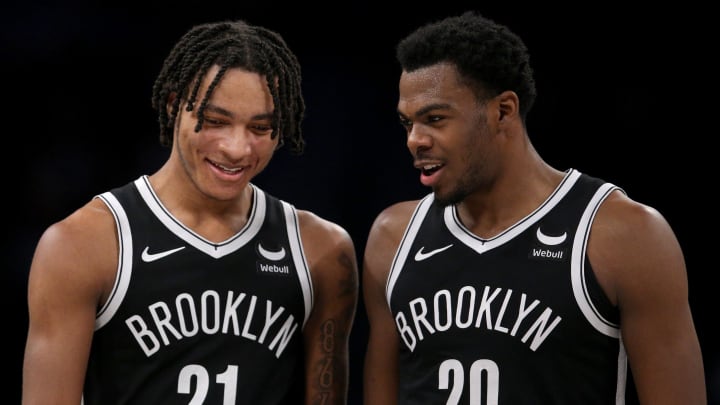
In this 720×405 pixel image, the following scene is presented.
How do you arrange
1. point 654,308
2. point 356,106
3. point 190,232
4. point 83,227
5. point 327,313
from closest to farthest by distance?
point 654,308 → point 83,227 → point 190,232 → point 327,313 → point 356,106

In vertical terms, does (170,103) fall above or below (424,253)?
above

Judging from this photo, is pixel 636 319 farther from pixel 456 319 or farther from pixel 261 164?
pixel 261 164

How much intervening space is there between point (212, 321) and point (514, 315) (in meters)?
0.73

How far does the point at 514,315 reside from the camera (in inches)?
97.9

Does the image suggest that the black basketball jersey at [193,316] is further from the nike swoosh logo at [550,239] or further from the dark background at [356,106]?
the dark background at [356,106]

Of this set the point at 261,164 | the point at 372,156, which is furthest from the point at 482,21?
the point at 372,156

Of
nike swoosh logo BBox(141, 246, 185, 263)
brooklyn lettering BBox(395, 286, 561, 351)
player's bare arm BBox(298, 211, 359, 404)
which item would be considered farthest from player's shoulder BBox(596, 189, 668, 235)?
nike swoosh logo BBox(141, 246, 185, 263)

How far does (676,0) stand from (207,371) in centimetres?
360

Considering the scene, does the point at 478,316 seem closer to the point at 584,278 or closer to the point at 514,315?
the point at 514,315

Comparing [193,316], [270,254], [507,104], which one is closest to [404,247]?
[270,254]

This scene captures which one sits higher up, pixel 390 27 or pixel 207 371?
pixel 390 27

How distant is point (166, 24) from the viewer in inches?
201

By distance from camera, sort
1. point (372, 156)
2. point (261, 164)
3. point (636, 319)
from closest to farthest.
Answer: point (636, 319), point (261, 164), point (372, 156)

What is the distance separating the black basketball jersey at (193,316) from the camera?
2482 mm
